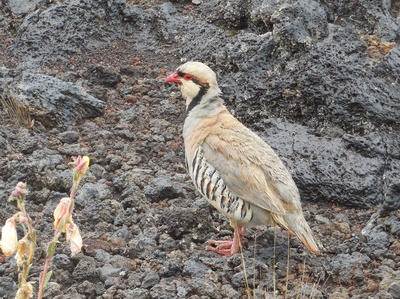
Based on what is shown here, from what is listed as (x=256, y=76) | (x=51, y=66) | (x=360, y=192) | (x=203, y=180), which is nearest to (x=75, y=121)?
(x=51, y=66)

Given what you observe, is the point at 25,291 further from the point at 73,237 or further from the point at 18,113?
the point at 18,113

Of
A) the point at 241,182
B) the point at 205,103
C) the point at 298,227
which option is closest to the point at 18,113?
the point at 205,103

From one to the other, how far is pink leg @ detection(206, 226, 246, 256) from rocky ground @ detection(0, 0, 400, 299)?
116 millimetres

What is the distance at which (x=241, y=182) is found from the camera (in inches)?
240

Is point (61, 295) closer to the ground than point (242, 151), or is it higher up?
closer to the ground

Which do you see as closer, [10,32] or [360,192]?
[360,192]

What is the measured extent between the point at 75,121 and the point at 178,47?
231cm

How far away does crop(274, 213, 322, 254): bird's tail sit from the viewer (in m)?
5.86

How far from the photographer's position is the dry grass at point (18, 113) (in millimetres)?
8297

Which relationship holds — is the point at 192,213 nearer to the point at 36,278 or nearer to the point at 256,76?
the point at 36,278

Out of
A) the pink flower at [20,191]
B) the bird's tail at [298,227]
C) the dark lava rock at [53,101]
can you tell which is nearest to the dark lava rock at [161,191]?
the bird's tail at [298,227]

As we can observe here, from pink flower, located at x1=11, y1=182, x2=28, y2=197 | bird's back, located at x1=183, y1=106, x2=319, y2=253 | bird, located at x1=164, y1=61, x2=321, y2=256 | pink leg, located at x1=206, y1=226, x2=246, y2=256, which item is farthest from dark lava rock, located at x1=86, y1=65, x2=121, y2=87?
pink flower, located at x1=11, y1=182, x2=28, y2=197

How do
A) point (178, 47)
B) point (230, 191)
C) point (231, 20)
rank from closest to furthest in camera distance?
point (230, 191)
point (231, 20)
point (178, 47)

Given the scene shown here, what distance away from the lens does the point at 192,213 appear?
6.49 metres
